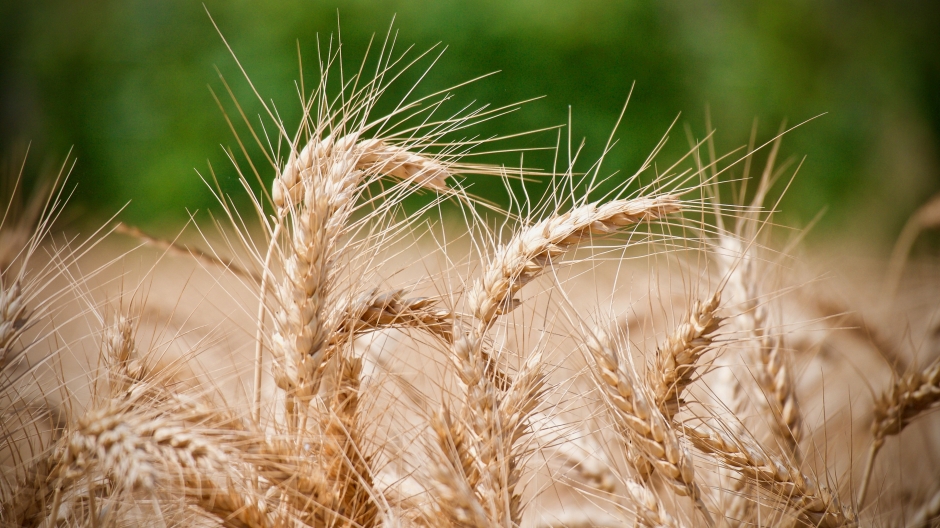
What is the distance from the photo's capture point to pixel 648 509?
0.95 ft

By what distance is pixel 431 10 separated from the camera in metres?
1.00

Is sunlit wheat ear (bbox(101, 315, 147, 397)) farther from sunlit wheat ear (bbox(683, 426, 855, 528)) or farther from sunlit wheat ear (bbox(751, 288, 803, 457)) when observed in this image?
sunlit wheat ear (bbox(751, 288, 803, 457))

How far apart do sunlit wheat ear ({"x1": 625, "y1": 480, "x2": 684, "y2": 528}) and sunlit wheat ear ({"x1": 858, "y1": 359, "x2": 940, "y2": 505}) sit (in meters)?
0.22

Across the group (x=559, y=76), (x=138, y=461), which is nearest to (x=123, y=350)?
(x=138, y=461)

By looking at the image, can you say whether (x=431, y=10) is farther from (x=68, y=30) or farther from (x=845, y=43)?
(x=845, y=43)

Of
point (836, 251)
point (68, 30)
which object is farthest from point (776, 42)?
point (68, 30)

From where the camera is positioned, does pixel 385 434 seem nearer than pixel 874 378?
Yes

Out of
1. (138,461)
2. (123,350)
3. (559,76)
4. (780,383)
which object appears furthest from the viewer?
(559,76)

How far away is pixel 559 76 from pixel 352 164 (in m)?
0.78

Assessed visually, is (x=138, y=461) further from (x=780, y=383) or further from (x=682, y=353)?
(x=780, y=383)

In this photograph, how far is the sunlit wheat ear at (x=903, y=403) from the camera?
408mm

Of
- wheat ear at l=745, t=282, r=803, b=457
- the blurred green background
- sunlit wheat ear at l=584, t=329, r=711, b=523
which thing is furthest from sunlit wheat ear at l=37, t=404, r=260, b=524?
the blurred green background

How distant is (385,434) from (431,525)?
66mm

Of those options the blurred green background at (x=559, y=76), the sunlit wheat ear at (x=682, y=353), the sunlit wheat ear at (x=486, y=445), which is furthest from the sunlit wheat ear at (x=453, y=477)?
the blurred green background at (x=559, y=76)
